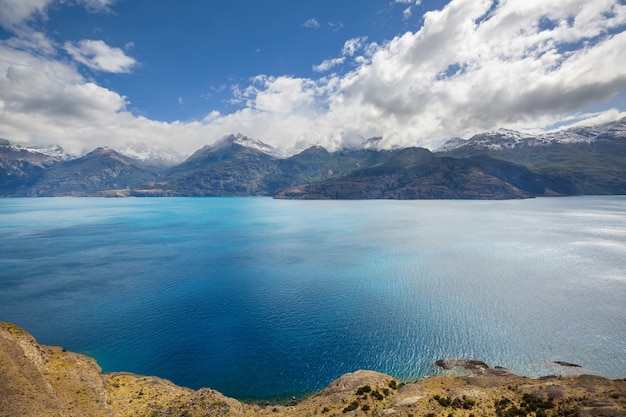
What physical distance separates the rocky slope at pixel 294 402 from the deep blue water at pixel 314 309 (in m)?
7.92

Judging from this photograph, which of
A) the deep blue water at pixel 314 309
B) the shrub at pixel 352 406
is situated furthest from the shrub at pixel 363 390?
the deep blue water at pixel 314 309

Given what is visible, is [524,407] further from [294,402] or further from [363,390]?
[294,402]

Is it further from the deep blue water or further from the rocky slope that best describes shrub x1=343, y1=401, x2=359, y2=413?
the deep blue water

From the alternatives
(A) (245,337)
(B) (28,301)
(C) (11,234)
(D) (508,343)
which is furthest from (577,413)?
(C) (11,234)

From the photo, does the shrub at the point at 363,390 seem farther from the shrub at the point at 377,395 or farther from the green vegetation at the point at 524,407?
the green vegetation at the point at 524,407

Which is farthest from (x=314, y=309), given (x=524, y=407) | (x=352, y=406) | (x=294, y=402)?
(x=524, y=407)

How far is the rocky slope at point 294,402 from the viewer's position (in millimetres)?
35906

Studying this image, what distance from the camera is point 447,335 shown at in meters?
65.1

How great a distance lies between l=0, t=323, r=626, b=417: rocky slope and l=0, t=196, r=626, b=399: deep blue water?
7917 mm

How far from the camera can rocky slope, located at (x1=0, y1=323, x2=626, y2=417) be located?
35906mm

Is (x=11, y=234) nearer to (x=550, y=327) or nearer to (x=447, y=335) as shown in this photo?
(x=447, y=335)

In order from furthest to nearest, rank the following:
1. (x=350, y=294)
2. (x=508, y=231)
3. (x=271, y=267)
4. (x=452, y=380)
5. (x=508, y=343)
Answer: (x=508, y=231)
(x=271, y=267)
(x=350, y=294)
(x=508, y=343)
(x=452, y=380)

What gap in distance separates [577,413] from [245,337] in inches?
2144

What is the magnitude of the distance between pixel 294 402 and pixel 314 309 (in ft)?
106
